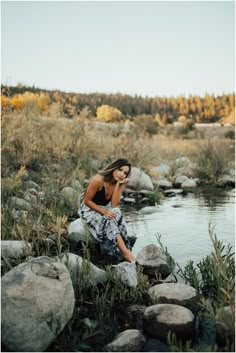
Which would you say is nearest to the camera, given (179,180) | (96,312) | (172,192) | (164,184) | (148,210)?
(96,312)

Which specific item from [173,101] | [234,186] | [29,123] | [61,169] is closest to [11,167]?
[61,169]

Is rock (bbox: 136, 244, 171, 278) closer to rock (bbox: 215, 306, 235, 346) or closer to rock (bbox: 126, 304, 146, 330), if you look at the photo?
rock (bbox: 126, 304, 146, 330)

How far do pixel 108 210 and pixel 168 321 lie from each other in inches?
82.3

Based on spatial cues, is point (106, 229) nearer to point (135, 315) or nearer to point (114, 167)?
point (114, 167)

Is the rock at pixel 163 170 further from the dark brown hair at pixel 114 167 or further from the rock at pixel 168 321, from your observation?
the rock at pixel 168 321

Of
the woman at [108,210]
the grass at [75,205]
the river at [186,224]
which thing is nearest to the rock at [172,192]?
the river at [186,224]

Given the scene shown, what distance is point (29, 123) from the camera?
1007 cm

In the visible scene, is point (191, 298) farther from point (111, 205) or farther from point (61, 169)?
point (61, 169)

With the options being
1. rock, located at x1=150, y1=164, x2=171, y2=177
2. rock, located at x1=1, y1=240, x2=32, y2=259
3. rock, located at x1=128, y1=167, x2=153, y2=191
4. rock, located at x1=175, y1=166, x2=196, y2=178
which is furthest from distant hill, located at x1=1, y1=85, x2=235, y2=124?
rock, located at x1=1, y1=240, x2=32, y2=259

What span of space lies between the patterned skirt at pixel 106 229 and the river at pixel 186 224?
470mm

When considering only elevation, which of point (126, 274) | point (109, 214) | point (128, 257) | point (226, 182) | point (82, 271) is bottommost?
point (226, 182)

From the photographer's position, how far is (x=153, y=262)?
449 cm

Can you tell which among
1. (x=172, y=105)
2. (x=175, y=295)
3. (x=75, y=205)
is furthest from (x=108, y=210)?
(x=172, y=105)

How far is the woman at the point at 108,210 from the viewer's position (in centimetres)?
493
